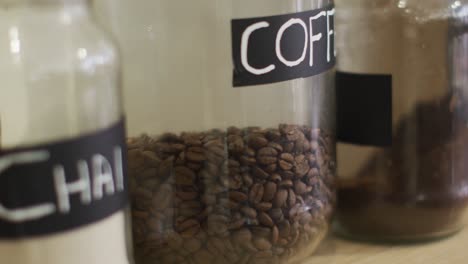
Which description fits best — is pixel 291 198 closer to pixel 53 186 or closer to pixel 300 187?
pixel 300 187

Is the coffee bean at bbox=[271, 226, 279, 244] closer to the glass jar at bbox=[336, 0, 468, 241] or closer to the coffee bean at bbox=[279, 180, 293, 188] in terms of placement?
the coffee bean at bbox=[279, 180, 293, 188]

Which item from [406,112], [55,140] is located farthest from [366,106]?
[55,140]

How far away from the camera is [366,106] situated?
0.56 meters

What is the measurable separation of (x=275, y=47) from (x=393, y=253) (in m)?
0.20

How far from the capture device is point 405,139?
1.84 ft

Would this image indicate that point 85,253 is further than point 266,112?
No

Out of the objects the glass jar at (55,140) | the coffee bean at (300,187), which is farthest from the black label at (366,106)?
the glass jar at (55,140)

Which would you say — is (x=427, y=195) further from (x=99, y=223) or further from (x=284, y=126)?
(x=99, y=223)

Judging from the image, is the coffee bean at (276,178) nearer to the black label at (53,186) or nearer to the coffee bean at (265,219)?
the coffee bean at (265,219)

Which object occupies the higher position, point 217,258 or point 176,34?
point 176,34

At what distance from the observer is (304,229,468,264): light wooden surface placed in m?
0.54

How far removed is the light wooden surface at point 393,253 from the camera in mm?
537

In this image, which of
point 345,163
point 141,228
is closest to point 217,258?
point 141,228

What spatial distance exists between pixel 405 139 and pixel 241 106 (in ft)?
0.53
